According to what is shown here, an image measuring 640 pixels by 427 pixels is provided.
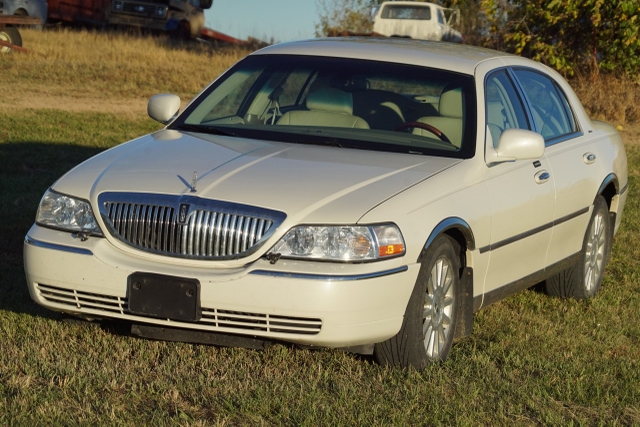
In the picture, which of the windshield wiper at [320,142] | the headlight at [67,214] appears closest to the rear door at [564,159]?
the windshield wiper at [320,142]

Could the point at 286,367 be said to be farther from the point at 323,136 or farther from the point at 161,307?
the point at 323,136

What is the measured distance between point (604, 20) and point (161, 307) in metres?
15.4

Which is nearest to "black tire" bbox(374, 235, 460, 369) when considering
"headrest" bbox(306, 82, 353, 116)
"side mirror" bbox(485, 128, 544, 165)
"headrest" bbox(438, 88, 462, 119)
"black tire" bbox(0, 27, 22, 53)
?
"side mirror" bbox(485, 128, 544, 165)

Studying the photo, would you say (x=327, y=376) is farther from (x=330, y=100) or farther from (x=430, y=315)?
(x=330, y=100)

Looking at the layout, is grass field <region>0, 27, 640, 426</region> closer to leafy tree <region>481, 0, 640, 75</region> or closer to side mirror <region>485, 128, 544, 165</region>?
side mirror <region>485, 128, 544, 165</region>

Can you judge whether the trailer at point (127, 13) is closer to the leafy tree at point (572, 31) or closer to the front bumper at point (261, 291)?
the leafy tree at point (572, 31)

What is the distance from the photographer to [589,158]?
22.8 ft

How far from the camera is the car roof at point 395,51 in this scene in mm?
6262

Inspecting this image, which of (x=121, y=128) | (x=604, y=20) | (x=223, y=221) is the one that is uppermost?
(x=223, y=221)

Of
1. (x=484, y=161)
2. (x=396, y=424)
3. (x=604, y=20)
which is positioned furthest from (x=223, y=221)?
(x=604, y=20)

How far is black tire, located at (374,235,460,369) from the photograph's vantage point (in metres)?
4.93

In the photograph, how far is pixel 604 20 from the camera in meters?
18.7

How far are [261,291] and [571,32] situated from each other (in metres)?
16.1

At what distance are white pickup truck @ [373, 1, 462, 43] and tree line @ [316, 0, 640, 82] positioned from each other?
6.97 m
